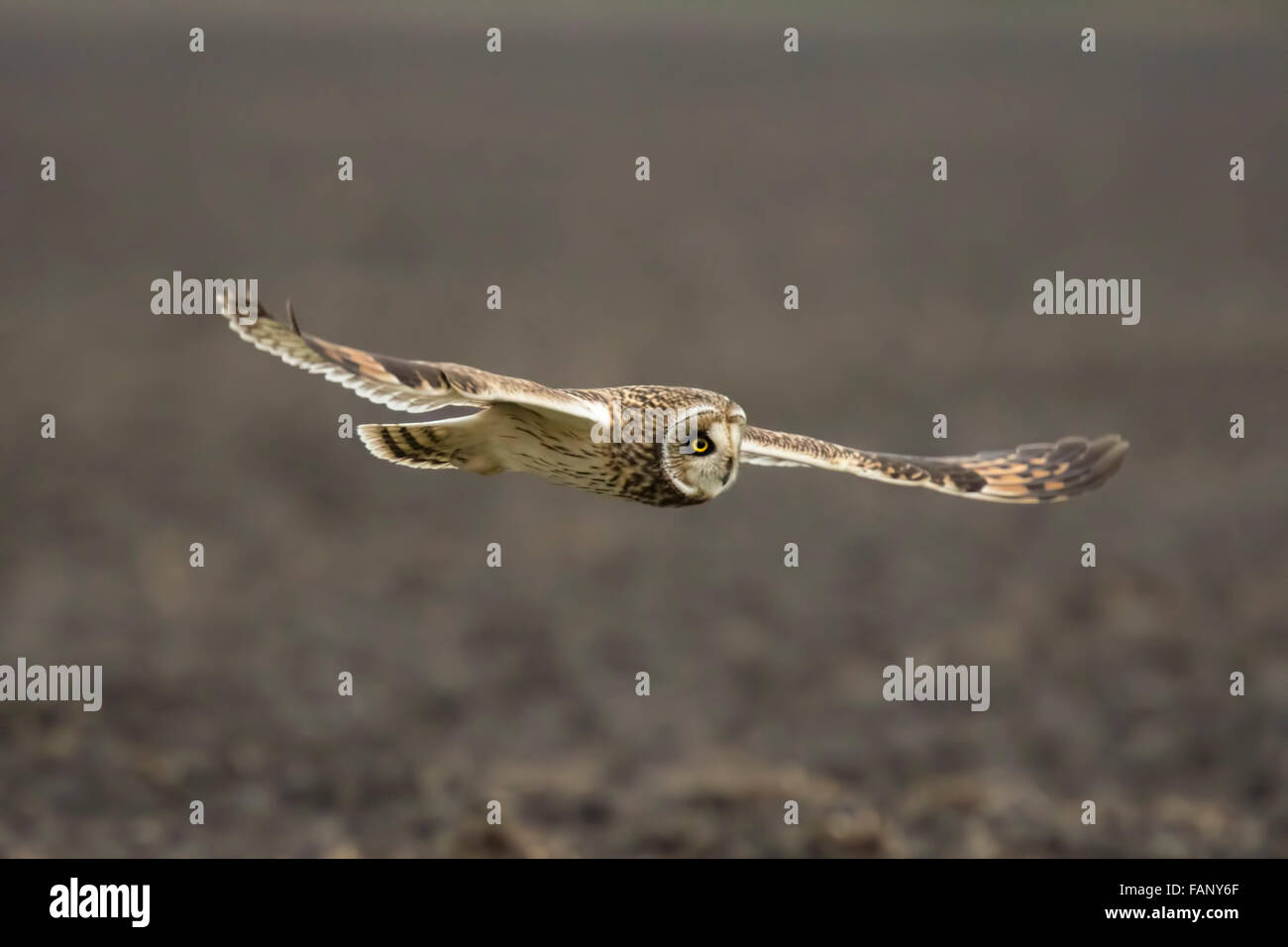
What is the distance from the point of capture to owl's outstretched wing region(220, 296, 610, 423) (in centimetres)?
745

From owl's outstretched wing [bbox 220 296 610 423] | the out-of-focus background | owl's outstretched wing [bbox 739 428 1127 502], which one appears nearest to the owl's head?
owl's outstretched wing [bbox 739 428 1127 502]

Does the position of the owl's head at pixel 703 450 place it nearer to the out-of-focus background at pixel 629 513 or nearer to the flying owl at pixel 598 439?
the flying owl at pixel 598 439

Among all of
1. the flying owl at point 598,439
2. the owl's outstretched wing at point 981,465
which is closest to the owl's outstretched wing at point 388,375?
the flying owl at point 598,439

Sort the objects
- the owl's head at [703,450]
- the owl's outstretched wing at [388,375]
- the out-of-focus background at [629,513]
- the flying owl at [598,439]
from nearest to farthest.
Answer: the owl's outstretched wing at [388,375], the flying owl at [598,439], the owl's head at [703,450], the out-of-focus background at [629,513]

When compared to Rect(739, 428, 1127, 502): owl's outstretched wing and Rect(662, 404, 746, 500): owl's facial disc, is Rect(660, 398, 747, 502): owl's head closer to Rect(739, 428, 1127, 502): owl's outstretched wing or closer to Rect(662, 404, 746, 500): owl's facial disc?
Rect(662, 404, 746, 500): owl's facial disc

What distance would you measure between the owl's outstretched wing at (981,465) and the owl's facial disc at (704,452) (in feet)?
2.96

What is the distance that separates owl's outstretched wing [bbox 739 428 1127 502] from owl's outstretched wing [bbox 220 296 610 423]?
8.30 ft

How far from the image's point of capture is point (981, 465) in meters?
12.3

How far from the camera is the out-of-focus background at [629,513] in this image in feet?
110

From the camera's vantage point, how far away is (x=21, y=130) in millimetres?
66938

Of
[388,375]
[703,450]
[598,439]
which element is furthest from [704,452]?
[388,375]

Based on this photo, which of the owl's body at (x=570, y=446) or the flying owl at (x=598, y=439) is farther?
the owl's body at (x=570, y=446)

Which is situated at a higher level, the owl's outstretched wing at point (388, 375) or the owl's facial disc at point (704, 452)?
the owl's outstretched wing at point (388, 375)

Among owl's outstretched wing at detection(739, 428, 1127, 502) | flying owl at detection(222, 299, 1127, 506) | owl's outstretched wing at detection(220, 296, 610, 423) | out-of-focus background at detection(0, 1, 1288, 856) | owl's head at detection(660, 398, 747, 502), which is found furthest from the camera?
out-of-focus background at detection(0, 1, 1288, 856)
